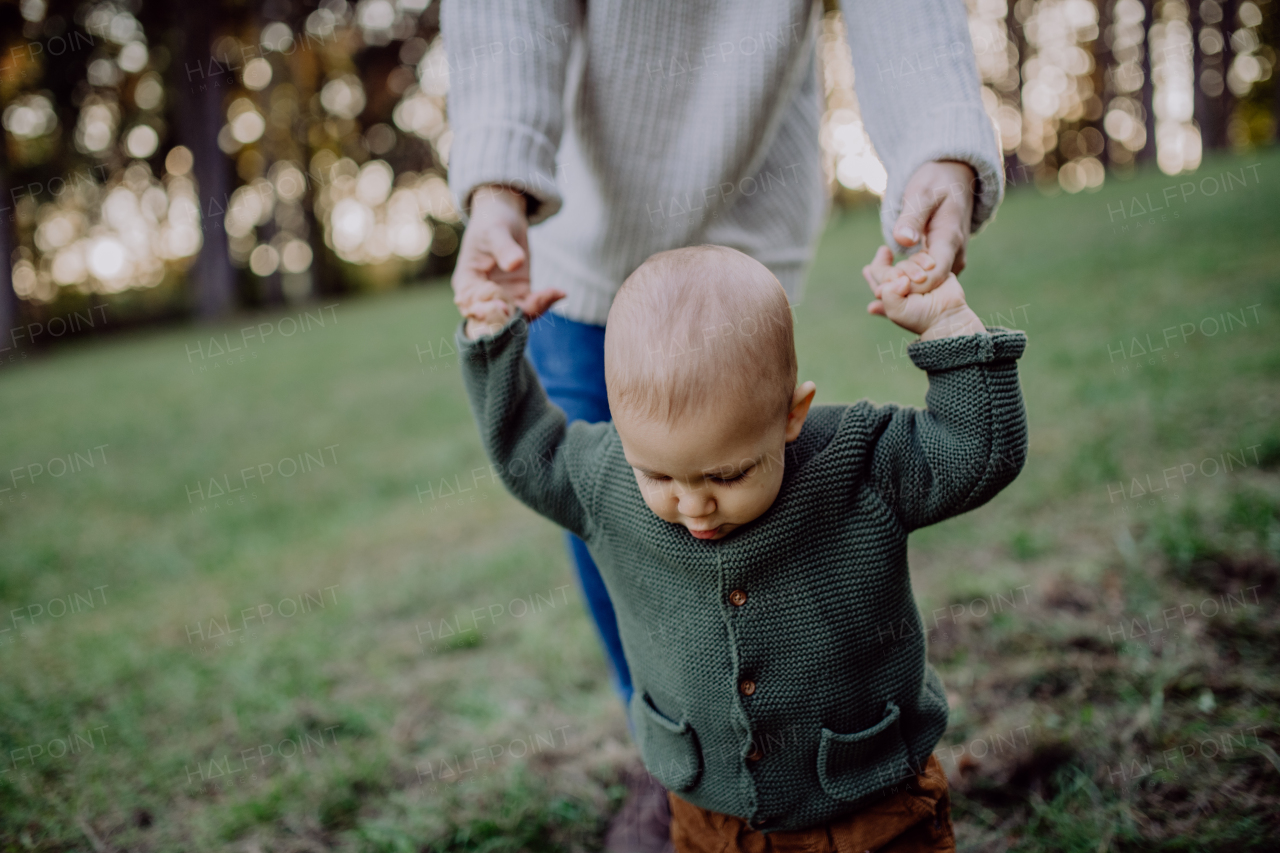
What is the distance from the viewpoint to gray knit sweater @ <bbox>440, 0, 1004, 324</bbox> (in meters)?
1.25

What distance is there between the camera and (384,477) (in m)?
4.77

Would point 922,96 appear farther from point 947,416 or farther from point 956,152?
point 947,416

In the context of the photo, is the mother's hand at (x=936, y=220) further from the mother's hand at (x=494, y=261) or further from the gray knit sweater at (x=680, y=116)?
the mother's hand at (x=494, y=261)

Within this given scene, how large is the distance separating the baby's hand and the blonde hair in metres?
0.13

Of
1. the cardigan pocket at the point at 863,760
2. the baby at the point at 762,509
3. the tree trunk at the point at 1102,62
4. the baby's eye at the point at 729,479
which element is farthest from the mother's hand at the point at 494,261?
the tree trunk at the point at 1102,62

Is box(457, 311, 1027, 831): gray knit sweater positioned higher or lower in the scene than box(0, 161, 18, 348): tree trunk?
higher

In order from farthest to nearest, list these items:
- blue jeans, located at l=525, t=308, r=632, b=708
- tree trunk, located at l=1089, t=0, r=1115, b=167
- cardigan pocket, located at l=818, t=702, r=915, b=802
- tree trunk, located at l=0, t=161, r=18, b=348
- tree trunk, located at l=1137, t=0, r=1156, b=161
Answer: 1. tree trunk, located at l=1089, t=0, r=1115, b=167
2. tree trunk, located at l=1137, t=0, r=1156, b=161
3. tree trunk, located at l=0, t=161, r=18, b=348
4. blue jeans, located at l=525, t=308, r=632, b=708
5. cardigan pocket, located at l=818, t=702, r=915, b=802

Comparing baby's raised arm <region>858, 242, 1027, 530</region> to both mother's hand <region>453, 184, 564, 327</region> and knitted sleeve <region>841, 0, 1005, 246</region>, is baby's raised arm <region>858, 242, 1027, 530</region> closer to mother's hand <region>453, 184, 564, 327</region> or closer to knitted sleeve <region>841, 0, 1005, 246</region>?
knitted sleeve <region>841, 0, 1005, 246</region>

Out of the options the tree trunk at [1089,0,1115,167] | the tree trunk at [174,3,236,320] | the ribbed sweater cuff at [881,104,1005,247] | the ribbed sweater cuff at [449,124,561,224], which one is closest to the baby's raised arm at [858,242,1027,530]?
the ribbed sweater cuff at [881,104,1005,247]

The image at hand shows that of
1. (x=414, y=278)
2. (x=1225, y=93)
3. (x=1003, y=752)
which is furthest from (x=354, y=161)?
(x=1003, y=752)

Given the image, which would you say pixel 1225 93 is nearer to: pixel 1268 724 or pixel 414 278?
pixel 414 278

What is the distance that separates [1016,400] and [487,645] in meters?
2.08

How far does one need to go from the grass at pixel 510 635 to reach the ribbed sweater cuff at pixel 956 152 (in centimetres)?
119

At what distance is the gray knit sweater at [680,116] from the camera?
49.3 inches
